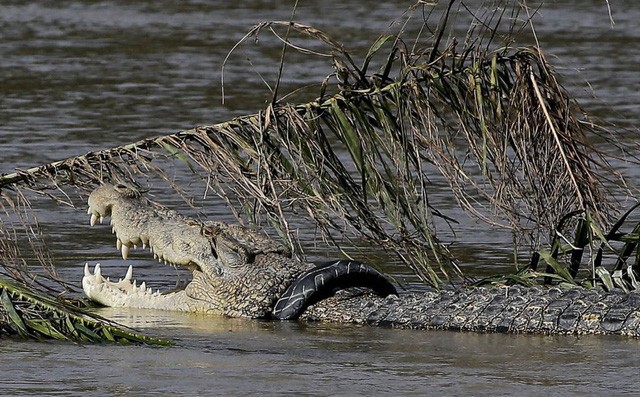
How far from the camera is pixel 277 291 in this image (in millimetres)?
8820

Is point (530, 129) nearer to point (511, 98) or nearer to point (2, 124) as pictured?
point (511, 98)

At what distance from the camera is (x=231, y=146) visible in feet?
26.7

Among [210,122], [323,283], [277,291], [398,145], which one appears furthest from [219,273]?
[210,122]

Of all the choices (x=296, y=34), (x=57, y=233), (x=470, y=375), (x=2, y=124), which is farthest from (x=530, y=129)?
(x=296, y=34)

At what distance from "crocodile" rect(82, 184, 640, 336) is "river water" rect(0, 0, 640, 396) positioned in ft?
0.57

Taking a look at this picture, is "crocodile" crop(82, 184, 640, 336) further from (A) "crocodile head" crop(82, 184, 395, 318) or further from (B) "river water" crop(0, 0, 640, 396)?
(B) "river water" crop(0, 0, 640, 396)

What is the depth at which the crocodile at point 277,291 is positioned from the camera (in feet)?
26.8

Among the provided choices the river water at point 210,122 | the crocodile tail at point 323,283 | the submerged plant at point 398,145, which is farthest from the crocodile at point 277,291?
the submerged plant at point 398,145

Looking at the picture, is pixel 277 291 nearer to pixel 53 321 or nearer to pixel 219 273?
pixel 219 273

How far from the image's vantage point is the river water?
6.61 metres

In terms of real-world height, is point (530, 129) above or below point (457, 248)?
above

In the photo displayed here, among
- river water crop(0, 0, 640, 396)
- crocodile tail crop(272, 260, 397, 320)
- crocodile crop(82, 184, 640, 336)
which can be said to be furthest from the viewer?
crocodile tail crop(272, 260, 397, 320)

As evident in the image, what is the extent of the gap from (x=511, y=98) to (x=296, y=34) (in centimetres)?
1469

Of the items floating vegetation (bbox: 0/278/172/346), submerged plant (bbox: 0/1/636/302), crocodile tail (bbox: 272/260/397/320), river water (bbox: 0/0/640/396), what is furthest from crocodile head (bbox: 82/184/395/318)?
floating vegetation (bbox: 0/278/172/346)
